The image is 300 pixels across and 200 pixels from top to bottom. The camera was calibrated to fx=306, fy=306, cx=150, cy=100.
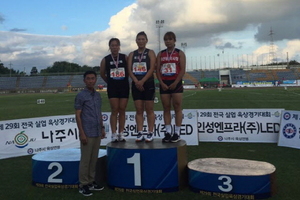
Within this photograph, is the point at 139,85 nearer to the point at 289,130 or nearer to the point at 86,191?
the point at 86,191

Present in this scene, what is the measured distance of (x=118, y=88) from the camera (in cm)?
544

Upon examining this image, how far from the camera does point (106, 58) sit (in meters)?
5.54

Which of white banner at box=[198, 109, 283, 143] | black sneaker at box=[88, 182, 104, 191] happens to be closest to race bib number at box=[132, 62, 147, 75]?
black sneaker at box=[88, 182, 104, 191]

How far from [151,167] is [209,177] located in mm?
897

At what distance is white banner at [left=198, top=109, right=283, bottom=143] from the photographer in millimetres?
9016

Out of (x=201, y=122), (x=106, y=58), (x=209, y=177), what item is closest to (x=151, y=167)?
(x=209, y=177)

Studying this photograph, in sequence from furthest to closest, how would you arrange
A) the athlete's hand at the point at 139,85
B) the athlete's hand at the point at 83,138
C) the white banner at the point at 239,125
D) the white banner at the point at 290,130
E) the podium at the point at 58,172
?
the white banner at the point at 239,125 → the white banner at the point at 290,130 → the athlete's hand at the point at 139,85 → the podium at the point at 58,172 → the athlete's hand at the point at 83,138

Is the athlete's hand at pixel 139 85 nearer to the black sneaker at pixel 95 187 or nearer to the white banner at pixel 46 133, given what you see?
the black sneaker at pixel 95 187

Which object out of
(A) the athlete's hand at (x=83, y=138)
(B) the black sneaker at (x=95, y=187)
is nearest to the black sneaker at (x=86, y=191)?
(B) the black sneaker at (x=95, y=187)

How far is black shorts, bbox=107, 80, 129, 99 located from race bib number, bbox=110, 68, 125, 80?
8 centimetres

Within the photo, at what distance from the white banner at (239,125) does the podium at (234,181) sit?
4.48m

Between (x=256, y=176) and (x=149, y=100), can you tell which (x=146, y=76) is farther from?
(x=256, y=176)

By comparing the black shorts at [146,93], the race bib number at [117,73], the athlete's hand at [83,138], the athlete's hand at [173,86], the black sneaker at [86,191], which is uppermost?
the race bib number at [117,73]

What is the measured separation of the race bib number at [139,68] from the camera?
5.34 m
